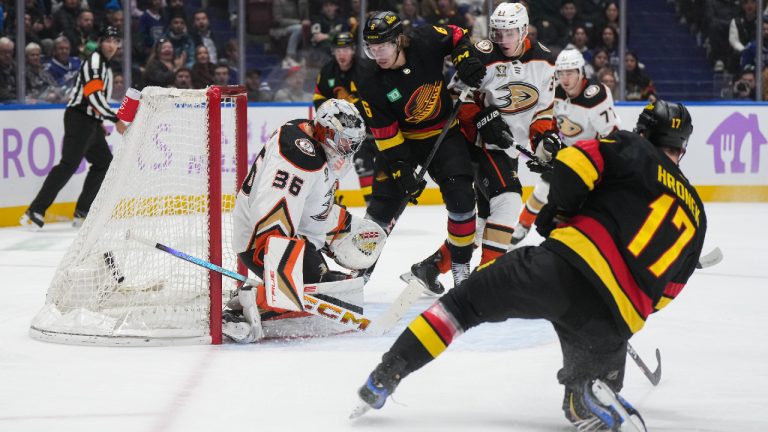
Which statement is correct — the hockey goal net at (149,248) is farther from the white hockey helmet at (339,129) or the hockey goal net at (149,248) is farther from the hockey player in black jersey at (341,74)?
the hockey player in black jersey at (341,74)

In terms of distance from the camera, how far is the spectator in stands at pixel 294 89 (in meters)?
8.48

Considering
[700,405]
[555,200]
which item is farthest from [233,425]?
[700,405]

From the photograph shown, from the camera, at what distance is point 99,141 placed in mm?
7328

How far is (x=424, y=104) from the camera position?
4.62m

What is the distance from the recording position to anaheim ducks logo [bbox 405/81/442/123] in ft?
15.1

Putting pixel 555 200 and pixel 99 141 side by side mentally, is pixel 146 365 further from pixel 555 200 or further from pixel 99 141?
pixel 99 141

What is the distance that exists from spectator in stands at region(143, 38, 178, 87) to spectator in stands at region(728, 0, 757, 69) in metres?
4.20

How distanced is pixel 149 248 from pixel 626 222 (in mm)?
1809

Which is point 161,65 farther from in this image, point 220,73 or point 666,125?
point 666,125

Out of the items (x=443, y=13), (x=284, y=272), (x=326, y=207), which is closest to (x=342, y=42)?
(x=443, y=13)

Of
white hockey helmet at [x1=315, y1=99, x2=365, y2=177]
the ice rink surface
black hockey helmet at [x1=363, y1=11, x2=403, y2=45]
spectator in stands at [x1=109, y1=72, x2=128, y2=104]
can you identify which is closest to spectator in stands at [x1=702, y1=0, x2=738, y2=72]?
spectator in stands at [x1=109, y1=72, x2=128, y2=104]

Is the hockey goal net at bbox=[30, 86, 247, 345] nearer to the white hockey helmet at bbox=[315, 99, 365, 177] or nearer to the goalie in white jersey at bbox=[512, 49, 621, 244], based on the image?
the white hockey helmet at bbox=[315, 99, 365, 177]

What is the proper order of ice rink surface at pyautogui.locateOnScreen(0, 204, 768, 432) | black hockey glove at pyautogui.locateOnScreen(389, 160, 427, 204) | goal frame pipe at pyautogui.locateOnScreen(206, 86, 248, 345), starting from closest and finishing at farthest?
ice rink surface at pyautogui.locateOnScreen(0, 204, 768, 432) < goal frame pipe at pyautogui.locateOnScreen(206, 86, 248, 345) < black hockey glove at pyautogui.locateOnScreen(389, 160, 427, 204)

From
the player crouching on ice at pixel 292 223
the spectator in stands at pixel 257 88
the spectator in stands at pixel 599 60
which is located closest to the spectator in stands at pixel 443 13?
the spectator in stands at pixel 599 60
